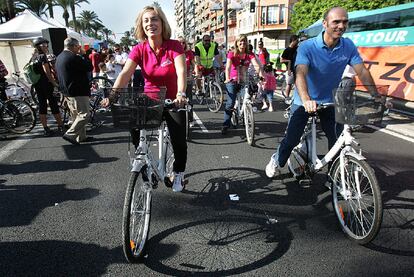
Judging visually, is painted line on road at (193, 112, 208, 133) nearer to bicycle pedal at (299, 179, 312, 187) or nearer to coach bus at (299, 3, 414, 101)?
bicycle pedal at (299, 179, 312, 187)

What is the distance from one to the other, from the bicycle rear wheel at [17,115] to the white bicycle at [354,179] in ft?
22.4

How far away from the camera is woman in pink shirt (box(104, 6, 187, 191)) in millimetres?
3129

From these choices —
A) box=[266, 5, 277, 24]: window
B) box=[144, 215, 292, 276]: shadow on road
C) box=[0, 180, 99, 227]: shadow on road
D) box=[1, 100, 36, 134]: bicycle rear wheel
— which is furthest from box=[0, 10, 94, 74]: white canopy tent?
box=[266, 5, 277, 24]: window

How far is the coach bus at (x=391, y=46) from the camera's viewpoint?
813 centimetres

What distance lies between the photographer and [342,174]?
3.03m

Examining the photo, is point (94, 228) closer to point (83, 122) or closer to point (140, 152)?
point (140, 152)

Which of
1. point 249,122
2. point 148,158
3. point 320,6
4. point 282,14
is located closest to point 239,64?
point 249,122

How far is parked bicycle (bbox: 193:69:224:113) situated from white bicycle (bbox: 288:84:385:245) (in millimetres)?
6261

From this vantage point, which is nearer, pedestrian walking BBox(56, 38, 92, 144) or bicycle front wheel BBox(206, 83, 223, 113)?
pedestrian walking BBox(56, 38, 92, 144)

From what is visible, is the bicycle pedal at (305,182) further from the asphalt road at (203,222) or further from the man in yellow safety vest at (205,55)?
the man in yellow safety vest at (205,55)

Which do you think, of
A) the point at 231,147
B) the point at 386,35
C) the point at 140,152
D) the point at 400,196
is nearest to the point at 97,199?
the point at 140,152

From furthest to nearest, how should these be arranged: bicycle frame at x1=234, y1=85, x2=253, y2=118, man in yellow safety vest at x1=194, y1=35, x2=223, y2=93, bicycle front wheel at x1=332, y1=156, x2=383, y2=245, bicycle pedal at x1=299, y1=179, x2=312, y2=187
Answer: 1. man in yellow safety vest at x1=194, y1=35, x2=223, y2=93
2. bicycle frame at x1=234, y1=85, x2=253, y2=118
3. bicycle pedal at x1=299, y1=179, x2=312, y2=187
4. bicycle front wheel at x1=332, y1=156, x2=383, y2=245

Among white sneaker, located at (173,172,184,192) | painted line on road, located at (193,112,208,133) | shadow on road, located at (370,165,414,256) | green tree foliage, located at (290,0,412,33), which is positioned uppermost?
green tree foliage, located at (290,0,412,33)

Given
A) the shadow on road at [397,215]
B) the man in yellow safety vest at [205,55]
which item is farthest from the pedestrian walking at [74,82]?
the shadow on road at [397,215]
